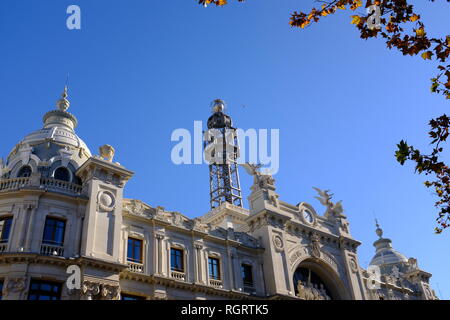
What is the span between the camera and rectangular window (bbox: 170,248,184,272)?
28.9 meters

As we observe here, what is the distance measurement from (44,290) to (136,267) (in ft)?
18.8

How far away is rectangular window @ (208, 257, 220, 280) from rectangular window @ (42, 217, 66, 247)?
35.2ft

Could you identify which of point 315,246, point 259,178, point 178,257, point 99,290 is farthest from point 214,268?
point 315,246

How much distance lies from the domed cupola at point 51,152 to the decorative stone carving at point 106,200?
327 centimetres

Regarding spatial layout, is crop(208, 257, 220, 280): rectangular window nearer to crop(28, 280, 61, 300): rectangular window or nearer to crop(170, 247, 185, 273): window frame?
crop(170, 247, 185, 273): window frame

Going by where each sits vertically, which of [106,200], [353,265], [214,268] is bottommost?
[214,268]

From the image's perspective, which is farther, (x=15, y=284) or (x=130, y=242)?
(x=130, y=242)

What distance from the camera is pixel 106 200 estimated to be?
27.0 meters

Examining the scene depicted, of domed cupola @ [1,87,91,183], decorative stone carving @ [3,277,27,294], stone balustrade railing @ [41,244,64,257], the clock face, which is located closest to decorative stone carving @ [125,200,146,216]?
domed cupola @ [1,87,91,183]

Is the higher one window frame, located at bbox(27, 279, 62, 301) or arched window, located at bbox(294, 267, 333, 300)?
arched window, located at bbox(294, 267, 333, 300)

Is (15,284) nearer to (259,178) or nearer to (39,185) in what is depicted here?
(39,185)

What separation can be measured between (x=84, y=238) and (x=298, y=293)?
18.2 metres
